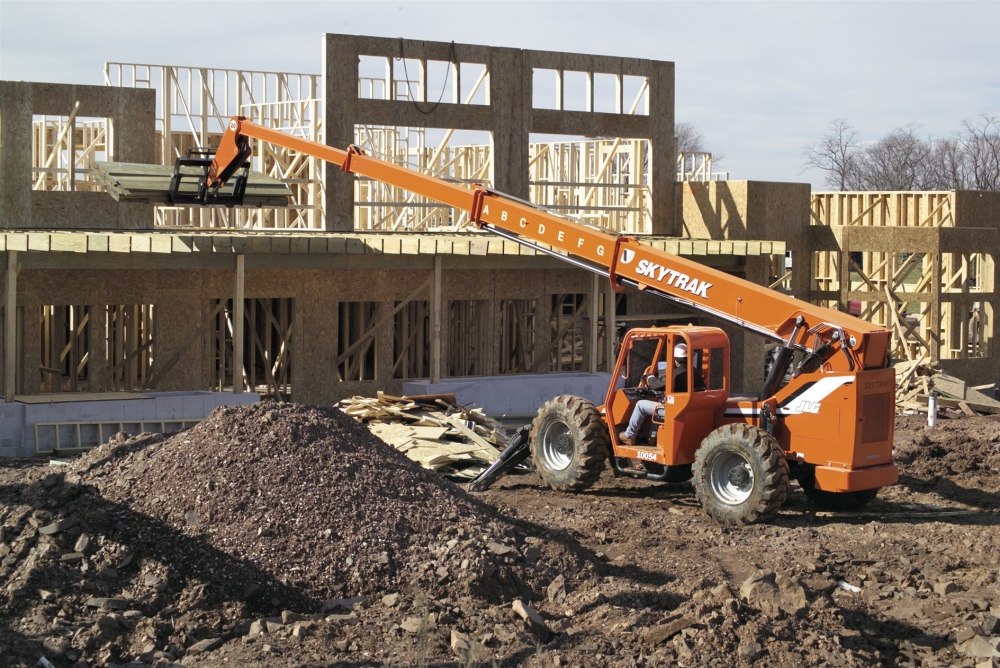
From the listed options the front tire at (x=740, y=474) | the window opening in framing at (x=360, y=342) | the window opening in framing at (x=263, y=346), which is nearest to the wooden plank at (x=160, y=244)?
the window opening in framing at (x=263, y=346)

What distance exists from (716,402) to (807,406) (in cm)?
115

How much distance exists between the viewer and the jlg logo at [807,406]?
12392mm

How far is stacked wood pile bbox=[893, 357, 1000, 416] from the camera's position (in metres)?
21.6

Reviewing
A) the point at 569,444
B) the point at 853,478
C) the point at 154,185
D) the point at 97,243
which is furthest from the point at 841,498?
the point at 154,185

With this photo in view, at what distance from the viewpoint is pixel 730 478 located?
504 inches

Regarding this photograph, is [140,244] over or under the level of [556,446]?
over

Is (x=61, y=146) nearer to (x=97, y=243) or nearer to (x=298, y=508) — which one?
(x=97, y=243)

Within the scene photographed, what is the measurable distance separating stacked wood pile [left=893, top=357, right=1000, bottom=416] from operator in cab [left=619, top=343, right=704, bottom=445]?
9.86 metres

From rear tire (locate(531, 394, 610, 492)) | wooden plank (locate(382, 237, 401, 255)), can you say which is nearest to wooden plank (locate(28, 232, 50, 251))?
wooden plank (locate(382, 237, 401, 255))

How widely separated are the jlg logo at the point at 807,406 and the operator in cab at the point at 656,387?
1154 mm

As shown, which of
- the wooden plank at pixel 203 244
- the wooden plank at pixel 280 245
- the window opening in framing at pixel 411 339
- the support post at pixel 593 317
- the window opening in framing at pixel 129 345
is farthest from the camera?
the support post at pixel 593 317

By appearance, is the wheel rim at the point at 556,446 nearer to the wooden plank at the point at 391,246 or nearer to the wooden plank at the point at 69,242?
the wooden plank at the point at 391,246

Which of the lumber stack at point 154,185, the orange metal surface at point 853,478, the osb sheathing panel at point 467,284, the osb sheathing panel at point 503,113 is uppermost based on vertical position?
the osb sheathing panel at point 503,113

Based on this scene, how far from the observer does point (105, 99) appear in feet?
68.6
